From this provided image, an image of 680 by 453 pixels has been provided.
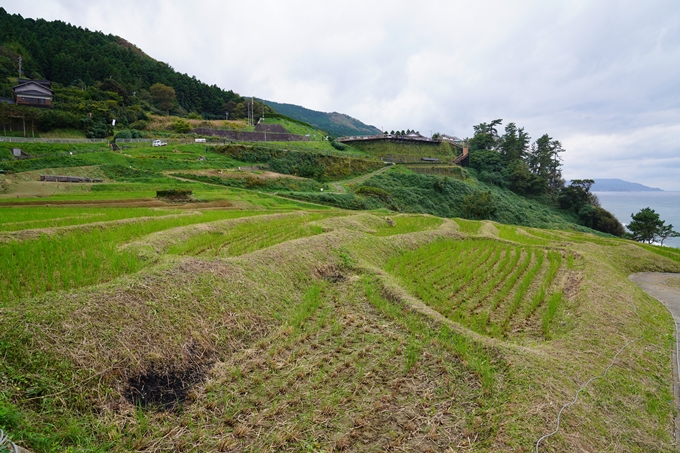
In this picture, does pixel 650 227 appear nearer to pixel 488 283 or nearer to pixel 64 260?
pixel 488 283

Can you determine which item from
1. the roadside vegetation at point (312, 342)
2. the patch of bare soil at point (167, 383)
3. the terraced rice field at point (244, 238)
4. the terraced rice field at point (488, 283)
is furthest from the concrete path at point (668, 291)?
the terraced rice field at point (244, 238)

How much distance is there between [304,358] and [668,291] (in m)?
14.0

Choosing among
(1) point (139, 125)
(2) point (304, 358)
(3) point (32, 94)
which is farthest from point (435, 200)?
(3) point (32, 94)

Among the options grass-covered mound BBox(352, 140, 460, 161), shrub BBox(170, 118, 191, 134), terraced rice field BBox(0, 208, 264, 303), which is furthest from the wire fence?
grass-covered mound BBox(352, 140, 460, 161)

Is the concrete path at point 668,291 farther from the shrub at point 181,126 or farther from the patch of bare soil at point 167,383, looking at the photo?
the shrub at point 181,126

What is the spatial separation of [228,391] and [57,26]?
458 feet

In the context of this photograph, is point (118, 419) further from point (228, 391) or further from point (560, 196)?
point (560, 196)

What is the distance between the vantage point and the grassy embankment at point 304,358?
4105 mm

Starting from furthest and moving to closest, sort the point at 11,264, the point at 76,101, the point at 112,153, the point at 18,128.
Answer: the point at 76,101
the point at 18,128
the point at 112,153
the point at 11,264

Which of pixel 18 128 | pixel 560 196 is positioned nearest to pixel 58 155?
pixel 18 128

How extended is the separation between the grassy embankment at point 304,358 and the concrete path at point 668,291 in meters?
0.21

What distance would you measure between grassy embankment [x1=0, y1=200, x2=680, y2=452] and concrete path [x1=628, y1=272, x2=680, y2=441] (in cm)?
21

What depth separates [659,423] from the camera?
469 centimetres

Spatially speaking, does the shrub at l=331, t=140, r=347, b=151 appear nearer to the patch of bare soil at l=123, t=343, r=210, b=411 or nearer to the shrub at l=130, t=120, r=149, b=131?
the shrub at l=130, t=120, r=149, b=131
